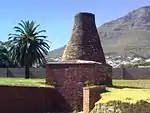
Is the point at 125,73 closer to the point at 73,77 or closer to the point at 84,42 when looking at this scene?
the point at 84,42

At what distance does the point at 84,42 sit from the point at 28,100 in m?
7.62

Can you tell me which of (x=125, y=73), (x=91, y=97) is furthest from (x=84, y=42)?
(x=125, y=73)

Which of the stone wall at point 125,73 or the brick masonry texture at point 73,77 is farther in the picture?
the stone wall at point 125,73

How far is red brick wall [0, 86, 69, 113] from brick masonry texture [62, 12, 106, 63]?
388 cm

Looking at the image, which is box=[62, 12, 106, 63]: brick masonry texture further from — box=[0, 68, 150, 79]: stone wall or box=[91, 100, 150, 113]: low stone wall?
box=[0, 68, 150, 79]: stone wall

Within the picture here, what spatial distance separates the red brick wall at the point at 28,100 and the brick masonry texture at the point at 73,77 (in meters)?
0.71

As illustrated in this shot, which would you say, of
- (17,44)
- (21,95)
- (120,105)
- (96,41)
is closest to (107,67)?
(96,41)

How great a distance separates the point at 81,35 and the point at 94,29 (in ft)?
4.12

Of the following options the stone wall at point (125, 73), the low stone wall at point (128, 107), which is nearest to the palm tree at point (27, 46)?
the stone wall at point (125, 73)

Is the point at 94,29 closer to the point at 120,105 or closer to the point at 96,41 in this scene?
the point at 96,41

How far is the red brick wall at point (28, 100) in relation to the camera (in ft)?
85.2

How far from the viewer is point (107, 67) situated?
32.2 m

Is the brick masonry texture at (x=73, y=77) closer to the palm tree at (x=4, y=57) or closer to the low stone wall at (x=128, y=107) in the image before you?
the low stone wall at (x=128, y=107)

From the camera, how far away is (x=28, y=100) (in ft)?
92.9
